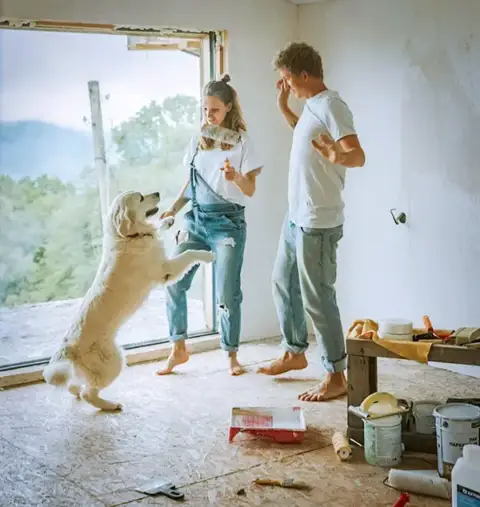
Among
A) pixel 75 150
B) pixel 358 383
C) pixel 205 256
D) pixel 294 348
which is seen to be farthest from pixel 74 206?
pixel 358 383

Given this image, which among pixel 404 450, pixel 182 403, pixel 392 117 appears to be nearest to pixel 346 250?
pixel 392 117

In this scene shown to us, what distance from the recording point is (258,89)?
15.3ft

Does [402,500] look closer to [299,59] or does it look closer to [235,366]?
[235,366]

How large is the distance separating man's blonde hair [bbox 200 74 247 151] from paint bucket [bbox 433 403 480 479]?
1729 millimetres

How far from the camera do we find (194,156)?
4016 millimetres

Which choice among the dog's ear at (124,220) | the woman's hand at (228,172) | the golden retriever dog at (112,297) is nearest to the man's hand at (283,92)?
the woman's hand at (228,172)

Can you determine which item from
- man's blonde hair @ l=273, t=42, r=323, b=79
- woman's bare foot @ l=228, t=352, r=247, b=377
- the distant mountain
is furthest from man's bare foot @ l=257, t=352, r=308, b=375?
the distant mountain

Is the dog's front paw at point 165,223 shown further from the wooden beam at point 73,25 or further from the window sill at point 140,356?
the wooden beam at point 73,25

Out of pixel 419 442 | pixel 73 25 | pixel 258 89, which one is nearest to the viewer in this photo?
pixel 419 442

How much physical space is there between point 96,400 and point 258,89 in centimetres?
204

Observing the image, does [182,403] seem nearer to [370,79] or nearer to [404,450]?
[404,450]

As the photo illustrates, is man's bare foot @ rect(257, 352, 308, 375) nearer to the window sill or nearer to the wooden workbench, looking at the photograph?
the window sill

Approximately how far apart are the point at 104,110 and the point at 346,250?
4.97 ft

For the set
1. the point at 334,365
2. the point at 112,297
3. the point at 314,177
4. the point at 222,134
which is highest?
the point at 222,134
